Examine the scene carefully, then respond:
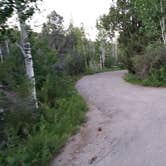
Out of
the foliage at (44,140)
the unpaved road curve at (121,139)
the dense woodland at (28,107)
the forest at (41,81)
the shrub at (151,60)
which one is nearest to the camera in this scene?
the unpaved road curve at (121,139)

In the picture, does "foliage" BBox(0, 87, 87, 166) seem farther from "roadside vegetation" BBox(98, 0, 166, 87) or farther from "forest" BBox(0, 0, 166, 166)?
"roadside vegetation" BBox(98, 0, 166, 87)

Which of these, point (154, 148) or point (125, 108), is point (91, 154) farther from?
point (125, 108)

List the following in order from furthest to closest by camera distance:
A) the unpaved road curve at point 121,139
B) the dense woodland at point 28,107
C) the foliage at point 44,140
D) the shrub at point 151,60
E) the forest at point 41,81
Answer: the shrub at point 151,60, the forest at point 41,81, the dense woodland at point 28,107, the foliage at point 44,140, the unpaved road curve at point 121,139

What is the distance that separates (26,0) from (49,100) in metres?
4.32

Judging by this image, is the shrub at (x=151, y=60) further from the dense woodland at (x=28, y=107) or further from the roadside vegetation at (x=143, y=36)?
the dense woodland at (x=28, y=107)

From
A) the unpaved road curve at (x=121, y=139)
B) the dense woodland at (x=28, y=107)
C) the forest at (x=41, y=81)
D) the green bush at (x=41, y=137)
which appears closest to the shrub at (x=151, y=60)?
the forest at (x=41, y=81)

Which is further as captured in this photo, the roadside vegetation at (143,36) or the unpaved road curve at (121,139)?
the roadside vegetation at (143,36)

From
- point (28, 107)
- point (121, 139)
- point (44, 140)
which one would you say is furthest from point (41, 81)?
point (121, 139)

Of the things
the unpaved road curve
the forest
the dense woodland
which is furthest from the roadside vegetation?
the unpaved road curve

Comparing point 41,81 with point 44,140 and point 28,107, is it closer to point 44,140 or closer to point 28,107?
point 28,107

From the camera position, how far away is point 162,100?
29.6 feet

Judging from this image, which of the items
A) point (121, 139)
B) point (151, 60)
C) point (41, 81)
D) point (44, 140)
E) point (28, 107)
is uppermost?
point (151, 60)

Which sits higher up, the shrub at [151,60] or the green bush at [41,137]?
the shrub at [151,60]

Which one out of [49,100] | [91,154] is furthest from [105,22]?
[91,154]
